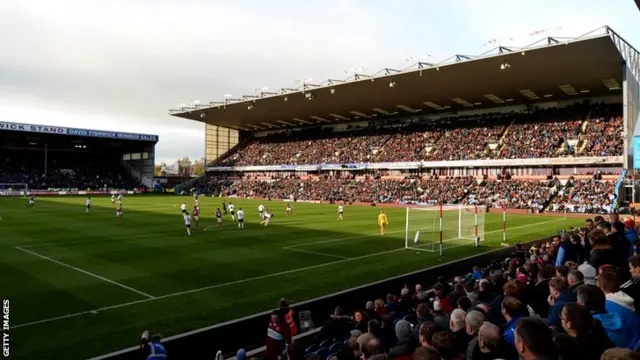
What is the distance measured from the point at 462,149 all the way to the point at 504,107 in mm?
11191

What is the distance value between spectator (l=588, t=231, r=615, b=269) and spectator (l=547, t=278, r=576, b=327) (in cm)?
220

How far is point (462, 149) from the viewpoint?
210 ft

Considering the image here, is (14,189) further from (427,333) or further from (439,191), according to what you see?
(427,333)

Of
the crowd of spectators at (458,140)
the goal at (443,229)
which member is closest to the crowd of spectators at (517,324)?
the goal at (443,229)

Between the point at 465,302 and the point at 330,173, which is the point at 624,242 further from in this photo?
the point at 330,173

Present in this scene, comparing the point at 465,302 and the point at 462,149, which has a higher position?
the point at 462,149

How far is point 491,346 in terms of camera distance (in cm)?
421

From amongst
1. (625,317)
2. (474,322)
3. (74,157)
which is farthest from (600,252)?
(74,157)

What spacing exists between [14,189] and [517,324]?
89978 millimetres

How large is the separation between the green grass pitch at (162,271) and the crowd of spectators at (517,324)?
4.91 meters

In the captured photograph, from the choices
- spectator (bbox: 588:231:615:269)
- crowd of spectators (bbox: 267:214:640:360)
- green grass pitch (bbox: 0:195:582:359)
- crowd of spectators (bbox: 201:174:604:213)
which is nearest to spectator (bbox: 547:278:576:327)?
crowd of spectators (bbox: 267:214:640:360)

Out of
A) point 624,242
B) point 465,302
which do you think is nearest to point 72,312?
point 465,302

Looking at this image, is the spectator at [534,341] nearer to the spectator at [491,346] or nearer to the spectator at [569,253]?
the spectator at [491,346]

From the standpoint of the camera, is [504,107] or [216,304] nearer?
[216,304]
